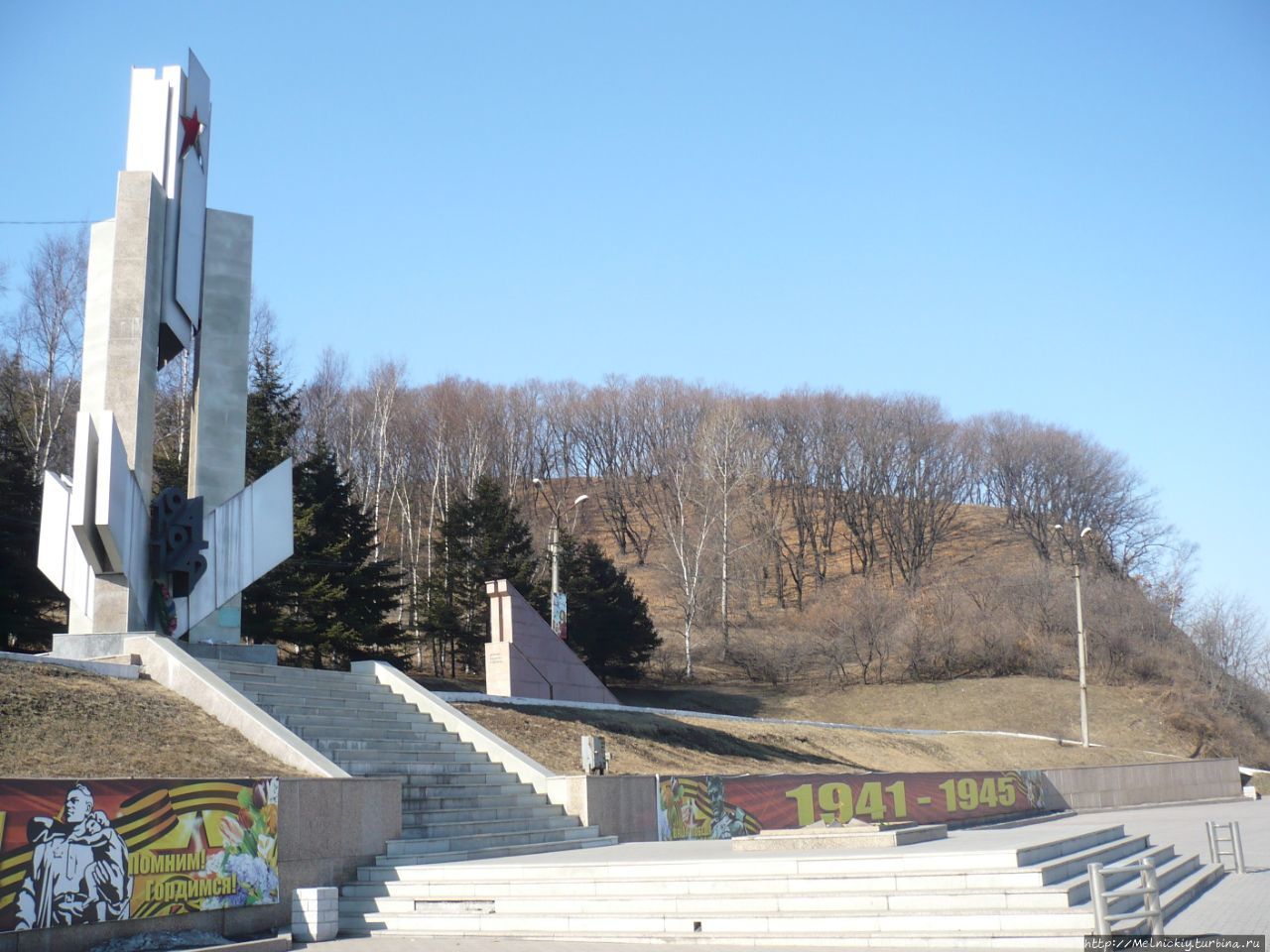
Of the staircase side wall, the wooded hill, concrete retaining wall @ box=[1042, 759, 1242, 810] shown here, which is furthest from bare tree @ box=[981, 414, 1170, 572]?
the staircase side wall

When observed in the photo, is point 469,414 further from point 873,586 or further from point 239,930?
point 239,930

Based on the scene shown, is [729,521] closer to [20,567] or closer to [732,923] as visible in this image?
[20,567]

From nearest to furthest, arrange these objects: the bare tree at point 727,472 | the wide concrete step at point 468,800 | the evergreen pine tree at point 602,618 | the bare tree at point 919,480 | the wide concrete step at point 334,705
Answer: the wide concrete step at point 468,800
the wide concrete step at point 334,705
the evergreen pine tree at point 602,618
the bare tree at point 727,472
the bare tree at point 919,480

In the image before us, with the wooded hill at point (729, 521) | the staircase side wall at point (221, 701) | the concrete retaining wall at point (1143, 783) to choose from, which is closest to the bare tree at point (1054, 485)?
the wooded hill at point (729, 521)

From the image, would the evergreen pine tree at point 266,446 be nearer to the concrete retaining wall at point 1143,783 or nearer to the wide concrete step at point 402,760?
the wide concrete step at point 402,760

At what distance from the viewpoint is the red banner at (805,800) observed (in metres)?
17.8

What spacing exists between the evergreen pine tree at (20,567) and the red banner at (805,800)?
16.8 meters

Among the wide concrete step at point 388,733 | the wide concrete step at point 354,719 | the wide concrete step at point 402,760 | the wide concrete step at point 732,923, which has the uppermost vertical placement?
the wide concrete step at point 354,719

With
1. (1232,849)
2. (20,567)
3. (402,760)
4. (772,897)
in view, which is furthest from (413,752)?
(20,567)

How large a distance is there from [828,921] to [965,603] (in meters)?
42.0

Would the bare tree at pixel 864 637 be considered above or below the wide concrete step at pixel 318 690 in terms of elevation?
above

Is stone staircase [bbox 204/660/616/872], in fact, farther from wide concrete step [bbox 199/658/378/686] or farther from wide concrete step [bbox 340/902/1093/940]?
wide concrete step [bbox 340/902/1093/940]

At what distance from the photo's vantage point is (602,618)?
40.5 m

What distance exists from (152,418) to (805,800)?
12.2 m
